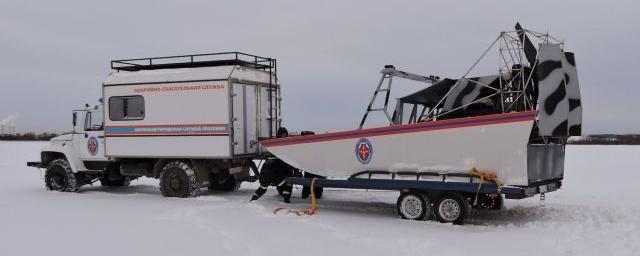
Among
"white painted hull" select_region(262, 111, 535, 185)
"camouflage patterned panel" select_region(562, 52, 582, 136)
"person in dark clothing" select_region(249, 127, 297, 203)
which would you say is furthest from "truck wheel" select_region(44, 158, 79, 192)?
"camouflage patterned panel" select_region(562, 52, 582, 136)

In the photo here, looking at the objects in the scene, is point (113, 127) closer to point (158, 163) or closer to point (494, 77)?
point (158, 163)

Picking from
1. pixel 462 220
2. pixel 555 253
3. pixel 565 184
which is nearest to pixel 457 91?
pixel 462 220

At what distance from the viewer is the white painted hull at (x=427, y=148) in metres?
8.55

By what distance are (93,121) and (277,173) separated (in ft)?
17.0

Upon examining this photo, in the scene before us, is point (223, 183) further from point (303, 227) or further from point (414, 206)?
point (414, 206)

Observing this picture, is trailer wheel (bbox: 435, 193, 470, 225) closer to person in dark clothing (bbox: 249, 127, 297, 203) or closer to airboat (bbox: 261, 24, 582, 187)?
airboat (bbox: 261, 24, 582, 187)

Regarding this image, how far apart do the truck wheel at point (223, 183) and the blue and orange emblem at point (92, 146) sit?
2.80 meters

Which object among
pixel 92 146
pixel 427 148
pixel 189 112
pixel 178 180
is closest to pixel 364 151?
pixel 427 148

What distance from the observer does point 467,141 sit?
29.3ft

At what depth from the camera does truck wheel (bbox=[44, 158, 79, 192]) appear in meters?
14.0

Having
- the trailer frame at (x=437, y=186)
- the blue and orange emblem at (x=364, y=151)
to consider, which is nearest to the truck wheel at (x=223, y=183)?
the trailer frame at (x=437, y=186)

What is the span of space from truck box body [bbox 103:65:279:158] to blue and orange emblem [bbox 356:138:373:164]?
3.13 metres

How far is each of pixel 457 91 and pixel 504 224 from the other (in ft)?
7.64

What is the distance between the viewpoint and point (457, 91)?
32.3 feet
